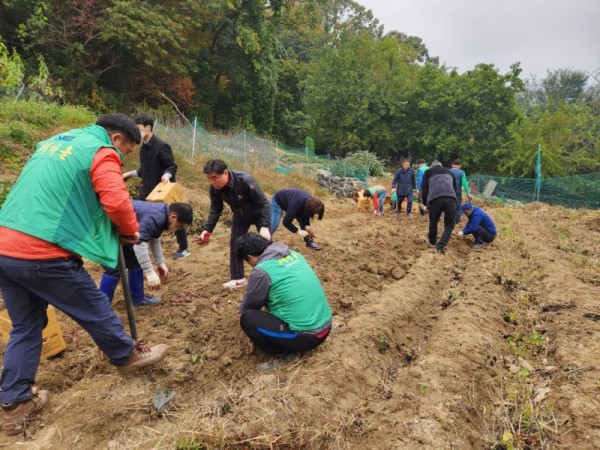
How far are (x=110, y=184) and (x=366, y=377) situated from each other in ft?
7.68

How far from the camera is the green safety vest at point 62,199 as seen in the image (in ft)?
6.75

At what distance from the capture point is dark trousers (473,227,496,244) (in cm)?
706

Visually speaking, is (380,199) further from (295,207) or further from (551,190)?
(551,190)

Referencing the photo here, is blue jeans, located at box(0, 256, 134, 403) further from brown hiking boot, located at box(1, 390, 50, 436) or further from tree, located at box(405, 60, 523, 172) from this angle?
tree, located at box(405, 60, 523, 172)

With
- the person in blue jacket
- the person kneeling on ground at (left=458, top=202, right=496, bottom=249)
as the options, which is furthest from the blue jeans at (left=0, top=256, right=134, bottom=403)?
the person in blue jacket

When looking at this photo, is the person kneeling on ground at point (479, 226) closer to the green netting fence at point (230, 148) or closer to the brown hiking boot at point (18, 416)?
the brown hiking boot at point (18, 416)

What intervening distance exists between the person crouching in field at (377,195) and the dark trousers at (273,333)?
28.2ft

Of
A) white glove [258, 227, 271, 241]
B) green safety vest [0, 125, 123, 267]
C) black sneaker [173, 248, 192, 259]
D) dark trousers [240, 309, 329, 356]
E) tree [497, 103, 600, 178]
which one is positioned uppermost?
tree [497, 103, 600, 178]

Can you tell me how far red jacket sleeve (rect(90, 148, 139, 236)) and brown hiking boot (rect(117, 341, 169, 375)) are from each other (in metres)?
0.97

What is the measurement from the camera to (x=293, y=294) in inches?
111

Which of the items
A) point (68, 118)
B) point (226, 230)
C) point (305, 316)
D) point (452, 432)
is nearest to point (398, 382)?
point (452, 432)

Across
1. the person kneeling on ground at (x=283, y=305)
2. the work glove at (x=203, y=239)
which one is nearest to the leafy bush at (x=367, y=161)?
the work glove at (x=203, y=239)

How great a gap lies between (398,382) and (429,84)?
2610 cm

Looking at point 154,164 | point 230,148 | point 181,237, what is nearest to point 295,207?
point 181,237
